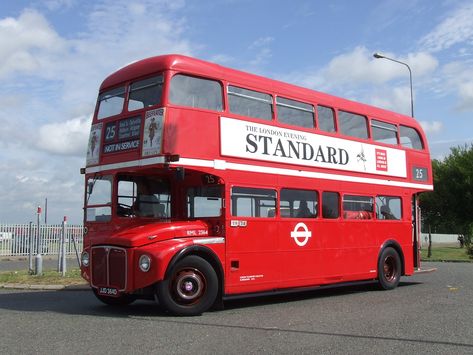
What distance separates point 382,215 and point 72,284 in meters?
8.23

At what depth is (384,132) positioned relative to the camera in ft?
47.4

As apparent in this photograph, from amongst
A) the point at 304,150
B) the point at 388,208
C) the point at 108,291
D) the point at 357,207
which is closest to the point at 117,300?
the point at 108,291

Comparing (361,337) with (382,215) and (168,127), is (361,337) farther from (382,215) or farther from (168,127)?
(382,215)

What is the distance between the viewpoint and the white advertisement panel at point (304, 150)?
10831mm

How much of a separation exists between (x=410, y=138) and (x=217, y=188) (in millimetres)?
6957

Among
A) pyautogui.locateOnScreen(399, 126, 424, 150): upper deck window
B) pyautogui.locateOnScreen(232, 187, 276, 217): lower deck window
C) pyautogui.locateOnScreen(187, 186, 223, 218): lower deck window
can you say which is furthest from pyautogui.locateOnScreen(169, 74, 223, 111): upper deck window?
pyautogui.locateOnScreen(399, 126, 424, 150): upper deck window

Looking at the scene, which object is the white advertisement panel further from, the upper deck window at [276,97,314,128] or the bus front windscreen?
the bus front windscreen

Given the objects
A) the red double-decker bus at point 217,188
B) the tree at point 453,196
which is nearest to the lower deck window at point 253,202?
the red double-decker bus at point 217,188

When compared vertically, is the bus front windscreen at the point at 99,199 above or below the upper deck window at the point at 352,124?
below

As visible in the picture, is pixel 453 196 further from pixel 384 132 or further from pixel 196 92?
pixel 196 92

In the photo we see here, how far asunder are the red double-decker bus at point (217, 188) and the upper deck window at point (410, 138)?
177 cm

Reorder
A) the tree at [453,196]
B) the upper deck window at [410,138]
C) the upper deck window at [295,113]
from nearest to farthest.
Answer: the upper deck window at [295,113] → the upper deck window at [410,138] → the tree at [453,196]

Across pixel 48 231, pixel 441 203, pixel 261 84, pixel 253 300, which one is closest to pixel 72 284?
pixel 253 300

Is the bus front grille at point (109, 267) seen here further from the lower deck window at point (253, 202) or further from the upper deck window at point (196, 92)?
the upper deck window at point (196, 92)
